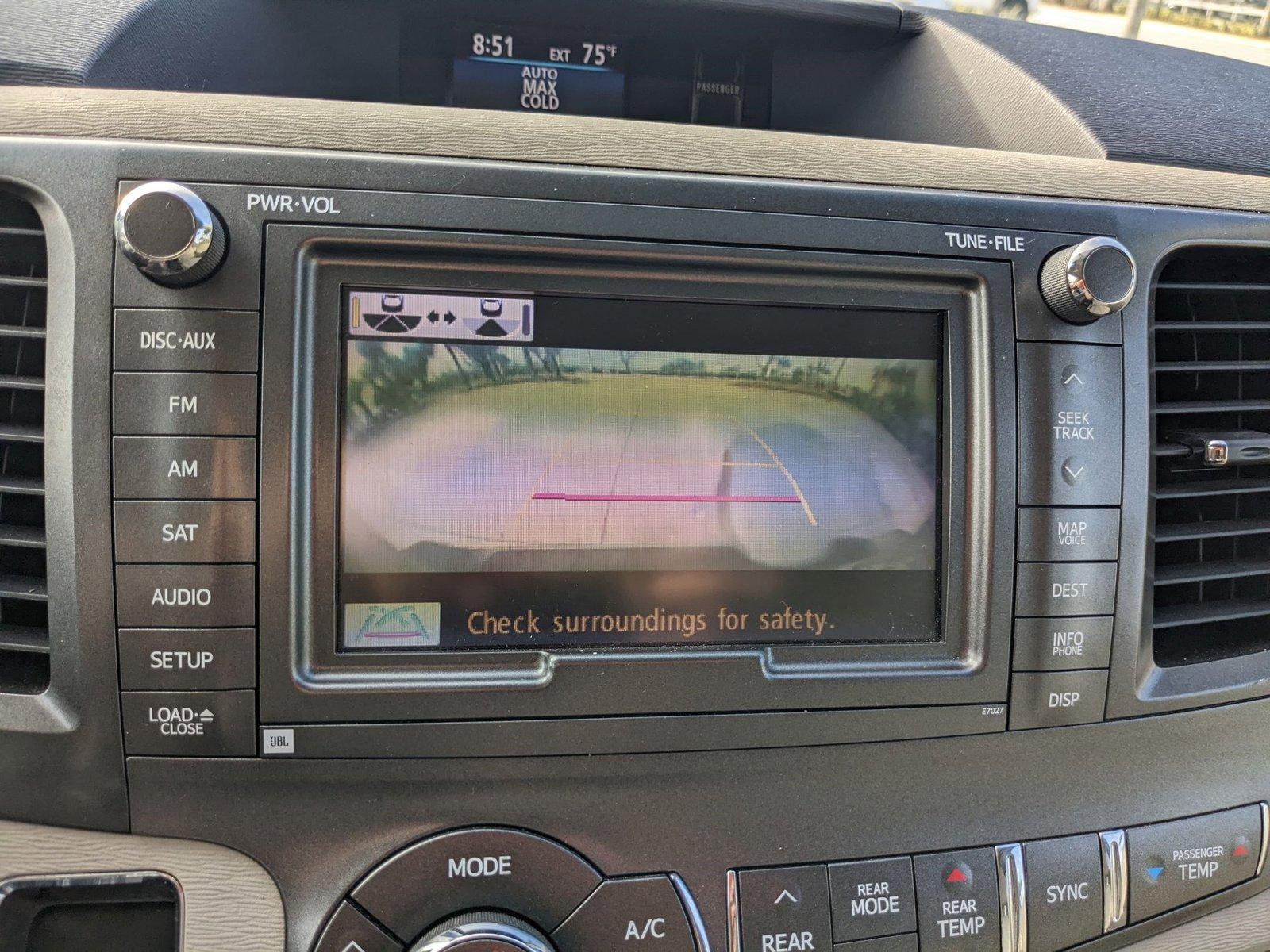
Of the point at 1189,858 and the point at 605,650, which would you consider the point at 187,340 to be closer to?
the point at 605,650

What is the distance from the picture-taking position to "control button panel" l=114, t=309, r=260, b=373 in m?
0.91

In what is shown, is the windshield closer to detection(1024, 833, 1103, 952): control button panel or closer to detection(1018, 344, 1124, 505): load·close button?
detection(1018, 344, 1124, 505): load·close button

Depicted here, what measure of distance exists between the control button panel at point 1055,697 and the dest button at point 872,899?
0.22 metres

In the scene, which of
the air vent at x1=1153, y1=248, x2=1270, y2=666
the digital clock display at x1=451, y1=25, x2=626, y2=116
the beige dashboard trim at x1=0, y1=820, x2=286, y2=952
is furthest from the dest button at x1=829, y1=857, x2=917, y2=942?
the digital clock display at x1=451, y1=25, x2=626, y2=116

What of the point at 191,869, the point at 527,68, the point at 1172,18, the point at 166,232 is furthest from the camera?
the point at 1172,18

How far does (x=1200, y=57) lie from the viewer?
1558 millimetres

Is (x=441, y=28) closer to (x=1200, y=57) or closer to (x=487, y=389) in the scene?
(x=487, y=389)

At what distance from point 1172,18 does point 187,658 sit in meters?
1.98

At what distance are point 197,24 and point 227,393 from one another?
71 centimetres

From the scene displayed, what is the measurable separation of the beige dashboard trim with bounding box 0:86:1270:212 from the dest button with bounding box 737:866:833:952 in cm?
79

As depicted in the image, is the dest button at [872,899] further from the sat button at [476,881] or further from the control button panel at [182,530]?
the control button panel at [182,530]

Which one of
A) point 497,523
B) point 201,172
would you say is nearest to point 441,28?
point 201,172

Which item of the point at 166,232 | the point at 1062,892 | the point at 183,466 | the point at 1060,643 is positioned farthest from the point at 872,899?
the point at 166,232

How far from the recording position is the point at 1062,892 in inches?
42.8
